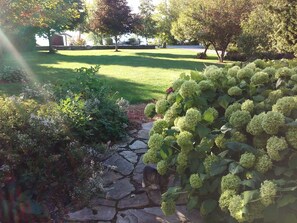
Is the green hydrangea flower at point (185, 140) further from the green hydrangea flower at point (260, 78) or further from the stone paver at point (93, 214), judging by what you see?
the stone paver at point (93, 214)

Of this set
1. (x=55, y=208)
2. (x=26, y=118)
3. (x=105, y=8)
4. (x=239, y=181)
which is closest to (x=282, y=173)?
(x=239, y=181)

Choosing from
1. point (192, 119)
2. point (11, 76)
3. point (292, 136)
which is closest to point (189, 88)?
point (192, 119)

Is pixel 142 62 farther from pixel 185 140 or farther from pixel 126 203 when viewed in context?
pixel 185 140

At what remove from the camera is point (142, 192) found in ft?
9.76

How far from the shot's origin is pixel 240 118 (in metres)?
2.25

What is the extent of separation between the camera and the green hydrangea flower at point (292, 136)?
1927 millimetres

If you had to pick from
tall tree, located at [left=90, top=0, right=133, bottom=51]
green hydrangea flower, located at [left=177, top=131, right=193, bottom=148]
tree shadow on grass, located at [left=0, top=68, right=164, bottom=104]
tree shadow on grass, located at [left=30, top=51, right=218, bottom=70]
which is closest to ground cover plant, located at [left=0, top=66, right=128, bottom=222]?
green hydrangea flower, located at [left=177, top=131, right=193, bottom=148]

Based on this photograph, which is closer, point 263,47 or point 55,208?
point 55,208

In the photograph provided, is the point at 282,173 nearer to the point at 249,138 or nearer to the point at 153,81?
the point at 249,138

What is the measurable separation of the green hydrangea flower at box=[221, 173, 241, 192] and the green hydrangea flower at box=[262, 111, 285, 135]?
38cm

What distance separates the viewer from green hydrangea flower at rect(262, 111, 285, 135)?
→ 1973mm

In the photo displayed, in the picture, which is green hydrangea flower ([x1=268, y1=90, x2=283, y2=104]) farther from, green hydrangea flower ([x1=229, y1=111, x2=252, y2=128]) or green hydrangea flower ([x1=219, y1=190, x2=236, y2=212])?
green hydrangea flower ([x1=219, y1=190, x2=236, y2=212])

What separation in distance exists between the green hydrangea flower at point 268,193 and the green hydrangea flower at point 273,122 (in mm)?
375

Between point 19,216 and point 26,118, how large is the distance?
948 millimetres
